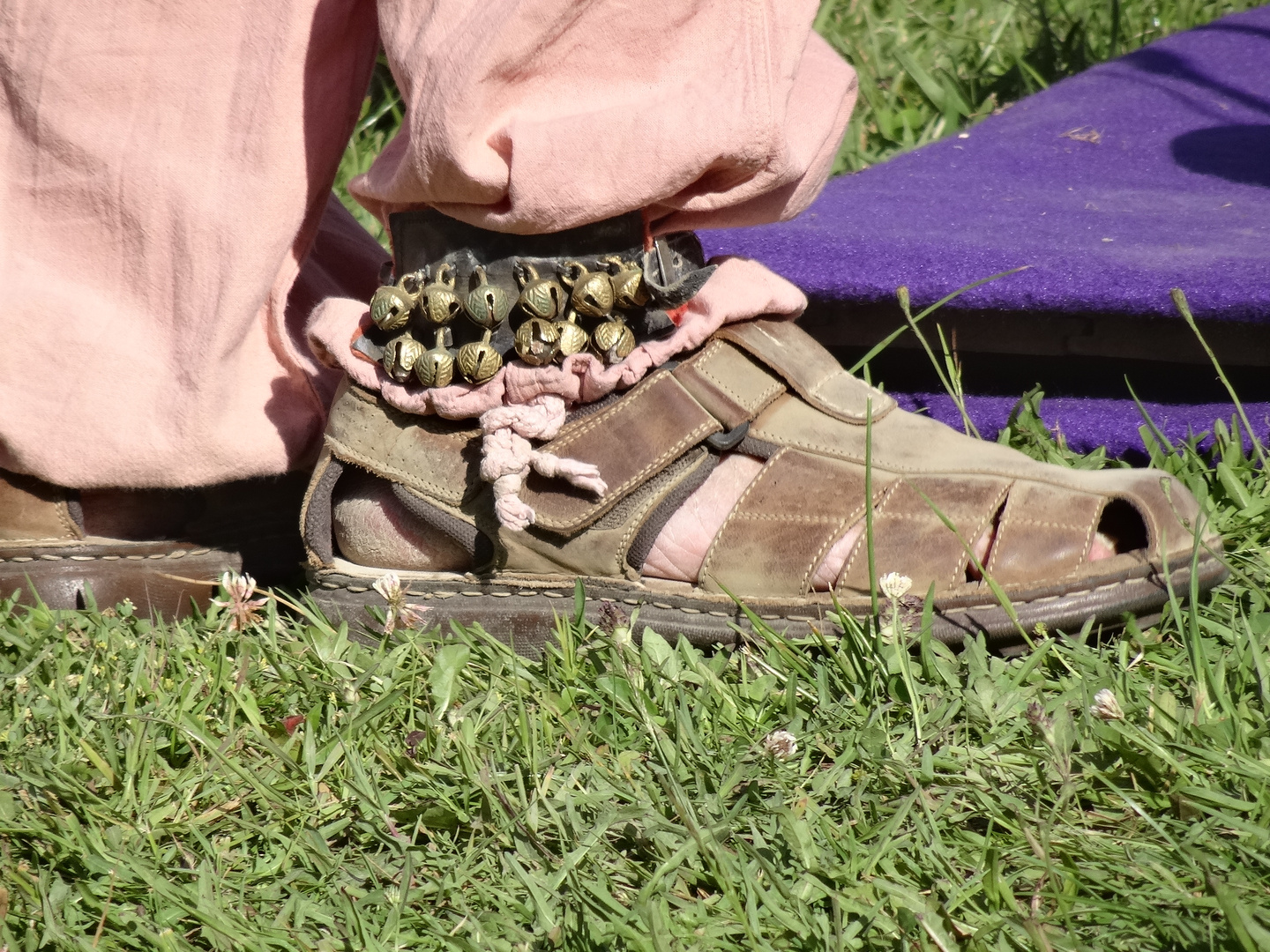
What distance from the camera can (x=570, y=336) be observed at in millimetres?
1273

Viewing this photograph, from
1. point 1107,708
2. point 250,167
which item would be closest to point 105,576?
point 250,167

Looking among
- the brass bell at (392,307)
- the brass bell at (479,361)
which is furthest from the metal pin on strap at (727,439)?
the brass bell at (392,307)

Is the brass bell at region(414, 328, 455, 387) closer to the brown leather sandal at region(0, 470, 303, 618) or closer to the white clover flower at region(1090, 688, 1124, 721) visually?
the brown leather sandal at region(0, 470, 303, 618)

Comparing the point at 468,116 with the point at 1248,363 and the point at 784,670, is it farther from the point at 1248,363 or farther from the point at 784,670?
the point at 1248,363

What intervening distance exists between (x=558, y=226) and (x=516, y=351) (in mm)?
153

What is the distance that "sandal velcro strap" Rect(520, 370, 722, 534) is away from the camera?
51.1 inches

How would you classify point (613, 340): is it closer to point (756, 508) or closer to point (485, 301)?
point (485, 301)

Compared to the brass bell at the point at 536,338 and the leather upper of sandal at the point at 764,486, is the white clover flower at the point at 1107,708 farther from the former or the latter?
the brass bell at the point at 536,338

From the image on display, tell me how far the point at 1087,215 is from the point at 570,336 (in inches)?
46.8

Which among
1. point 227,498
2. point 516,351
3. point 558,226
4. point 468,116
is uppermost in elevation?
point 468,116

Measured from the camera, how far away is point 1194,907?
0.86 m

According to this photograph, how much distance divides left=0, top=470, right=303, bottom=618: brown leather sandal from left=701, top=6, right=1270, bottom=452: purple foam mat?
0.89 meters

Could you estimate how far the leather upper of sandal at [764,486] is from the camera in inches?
49.4

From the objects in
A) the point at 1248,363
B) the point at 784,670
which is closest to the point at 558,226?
the point at 784,670
